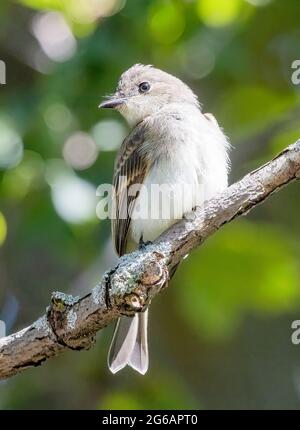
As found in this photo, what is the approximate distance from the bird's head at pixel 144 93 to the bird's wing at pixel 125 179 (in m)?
0.29

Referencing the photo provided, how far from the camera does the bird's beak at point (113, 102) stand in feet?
18.5

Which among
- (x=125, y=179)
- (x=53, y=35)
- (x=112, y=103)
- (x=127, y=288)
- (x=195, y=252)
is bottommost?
(x=127, y=288)

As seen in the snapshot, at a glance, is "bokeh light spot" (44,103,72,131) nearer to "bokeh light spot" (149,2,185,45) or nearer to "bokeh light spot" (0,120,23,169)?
"bokeh light spot" (0,120,23,169)

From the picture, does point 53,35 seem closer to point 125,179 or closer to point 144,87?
point 144,87

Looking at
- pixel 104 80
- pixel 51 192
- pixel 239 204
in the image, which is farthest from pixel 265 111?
pixel 239 204

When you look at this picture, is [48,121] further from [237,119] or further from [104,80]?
[237,119]

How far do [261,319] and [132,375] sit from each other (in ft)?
3.07

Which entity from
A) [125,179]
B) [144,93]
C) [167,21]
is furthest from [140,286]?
[167,21]

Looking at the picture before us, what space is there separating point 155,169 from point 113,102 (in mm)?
757

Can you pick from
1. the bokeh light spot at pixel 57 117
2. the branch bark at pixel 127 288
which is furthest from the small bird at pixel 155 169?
the branch bark at pixel 127 288

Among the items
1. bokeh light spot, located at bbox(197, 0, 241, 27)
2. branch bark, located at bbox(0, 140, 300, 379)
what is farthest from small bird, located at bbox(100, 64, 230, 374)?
bokeh light spot, located at bbox(197, 0, 241, 27)

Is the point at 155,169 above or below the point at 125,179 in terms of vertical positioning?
below

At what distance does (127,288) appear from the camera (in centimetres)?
382
